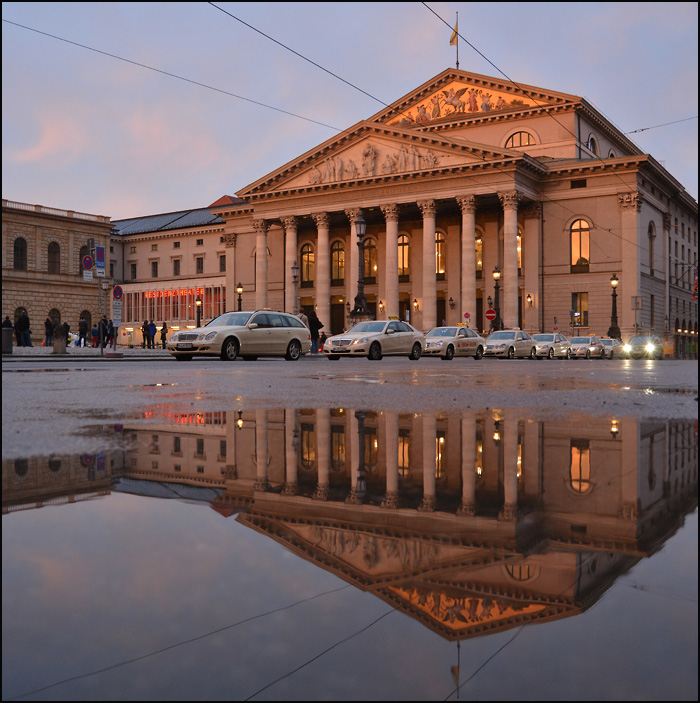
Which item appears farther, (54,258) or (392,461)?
(54,258)

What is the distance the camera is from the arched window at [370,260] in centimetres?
6169

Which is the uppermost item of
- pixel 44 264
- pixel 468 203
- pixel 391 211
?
pixel 391 211

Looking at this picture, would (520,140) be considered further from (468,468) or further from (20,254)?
(468,468)

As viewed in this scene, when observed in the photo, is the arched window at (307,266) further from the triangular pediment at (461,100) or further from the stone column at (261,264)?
the triangular pediment at (461,100)

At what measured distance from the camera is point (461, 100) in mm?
60062

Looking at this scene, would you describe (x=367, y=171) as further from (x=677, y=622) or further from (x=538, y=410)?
(x=677, y=622)

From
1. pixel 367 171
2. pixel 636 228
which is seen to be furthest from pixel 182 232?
pixel 636 228

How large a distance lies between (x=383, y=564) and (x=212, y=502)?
1048 millimetres

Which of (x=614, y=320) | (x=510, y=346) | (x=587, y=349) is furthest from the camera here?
(x=614, y=320)

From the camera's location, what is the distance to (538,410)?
684 cm

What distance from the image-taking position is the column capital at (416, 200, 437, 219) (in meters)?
54.2

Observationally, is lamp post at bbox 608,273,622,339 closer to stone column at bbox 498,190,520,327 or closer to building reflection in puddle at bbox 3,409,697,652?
stone column at bbox 498,190,520,327

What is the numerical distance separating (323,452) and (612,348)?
44.5m

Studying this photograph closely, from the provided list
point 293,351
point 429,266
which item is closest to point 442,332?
point 293,351
